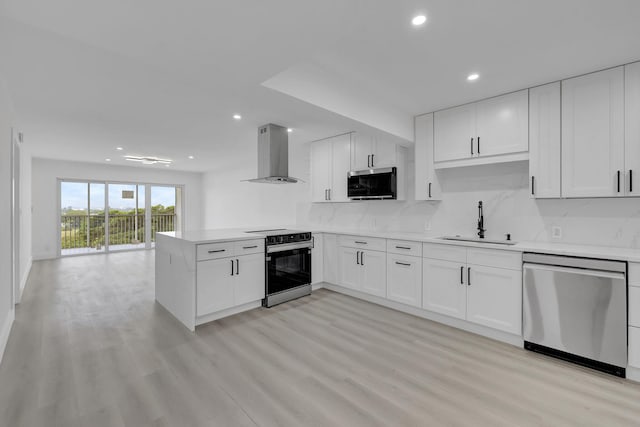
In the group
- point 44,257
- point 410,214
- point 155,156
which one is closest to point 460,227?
point 410,214

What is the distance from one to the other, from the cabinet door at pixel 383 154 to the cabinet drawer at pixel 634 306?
2.51 metres

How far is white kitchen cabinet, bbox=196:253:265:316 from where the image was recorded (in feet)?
9.82

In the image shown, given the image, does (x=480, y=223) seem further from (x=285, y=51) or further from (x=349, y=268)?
(x=285, y=51)

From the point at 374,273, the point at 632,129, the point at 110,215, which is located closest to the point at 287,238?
the point at 374,273

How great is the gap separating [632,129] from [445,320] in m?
2.38

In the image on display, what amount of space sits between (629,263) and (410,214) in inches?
86.2

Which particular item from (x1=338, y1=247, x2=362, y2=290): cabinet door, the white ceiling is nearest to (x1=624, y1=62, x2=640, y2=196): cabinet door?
the white ceiling

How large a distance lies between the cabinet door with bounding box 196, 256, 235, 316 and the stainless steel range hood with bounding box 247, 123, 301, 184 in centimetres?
130

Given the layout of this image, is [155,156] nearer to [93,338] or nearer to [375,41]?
[93,338]

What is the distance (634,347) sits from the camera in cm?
209

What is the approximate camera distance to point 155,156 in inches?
253

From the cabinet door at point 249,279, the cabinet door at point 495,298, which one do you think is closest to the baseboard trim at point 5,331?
the cabinet door at point 249,279

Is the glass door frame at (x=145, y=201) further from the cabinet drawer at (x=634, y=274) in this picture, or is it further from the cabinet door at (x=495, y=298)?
the cabinet drawer at (x=634, y=274)

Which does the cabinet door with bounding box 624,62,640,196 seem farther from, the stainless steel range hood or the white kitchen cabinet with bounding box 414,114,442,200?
the stainless steel range hood
